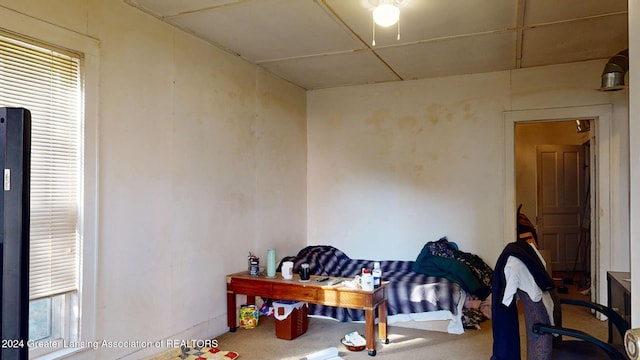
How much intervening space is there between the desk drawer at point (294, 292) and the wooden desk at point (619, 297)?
2.10 metres

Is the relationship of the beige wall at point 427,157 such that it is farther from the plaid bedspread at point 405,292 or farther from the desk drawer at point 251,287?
the desk drawer at point 251,287

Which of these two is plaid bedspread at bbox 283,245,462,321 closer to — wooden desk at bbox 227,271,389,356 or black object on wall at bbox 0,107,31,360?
wooden desk at bbox 227,271,389,356

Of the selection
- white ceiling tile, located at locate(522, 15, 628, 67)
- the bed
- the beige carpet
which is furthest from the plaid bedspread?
white ceiling tile, located at locate(522, 15, 628, 67)

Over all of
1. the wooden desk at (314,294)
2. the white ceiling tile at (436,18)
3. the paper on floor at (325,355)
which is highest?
the white ceiling tile at (436,18)

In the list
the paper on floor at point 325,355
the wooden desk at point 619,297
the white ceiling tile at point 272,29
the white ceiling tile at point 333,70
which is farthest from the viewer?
the white ceiling tile at point 333,70

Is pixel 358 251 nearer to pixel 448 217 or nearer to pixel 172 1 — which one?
pixel 448 217

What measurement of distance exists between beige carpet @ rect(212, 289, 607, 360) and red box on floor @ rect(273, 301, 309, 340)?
0.19 ft

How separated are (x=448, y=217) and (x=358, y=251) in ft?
3.74

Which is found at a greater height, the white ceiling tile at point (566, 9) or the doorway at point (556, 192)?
the white ceiling tile at point (566, 9)

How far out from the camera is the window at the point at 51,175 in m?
2.31

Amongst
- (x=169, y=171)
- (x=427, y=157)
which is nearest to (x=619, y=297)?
(x=427, y=157)

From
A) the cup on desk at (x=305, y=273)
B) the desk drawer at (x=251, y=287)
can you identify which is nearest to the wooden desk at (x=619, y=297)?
the cup on desk at (x=305, y=273)

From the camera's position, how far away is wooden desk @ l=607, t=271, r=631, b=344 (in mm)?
2490

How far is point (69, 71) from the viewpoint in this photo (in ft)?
8.34
